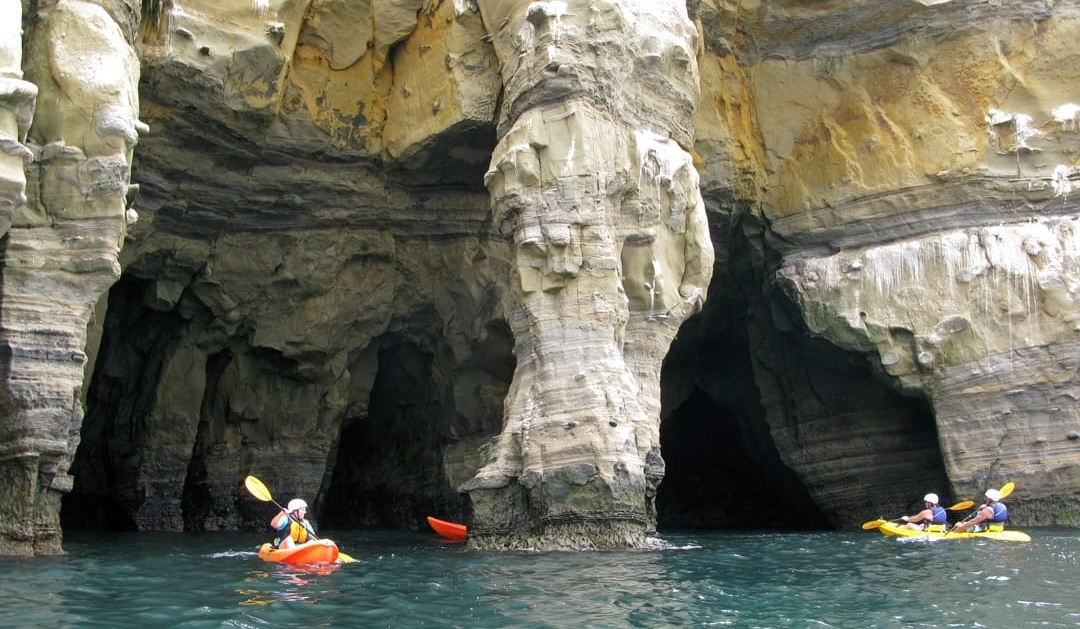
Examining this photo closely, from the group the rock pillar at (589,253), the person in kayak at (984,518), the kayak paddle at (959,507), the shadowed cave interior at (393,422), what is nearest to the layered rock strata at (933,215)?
the kayak paddle at (959,507)

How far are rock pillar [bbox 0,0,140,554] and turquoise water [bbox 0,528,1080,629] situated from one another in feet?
3.15

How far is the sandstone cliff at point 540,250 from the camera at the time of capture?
47.6 ft

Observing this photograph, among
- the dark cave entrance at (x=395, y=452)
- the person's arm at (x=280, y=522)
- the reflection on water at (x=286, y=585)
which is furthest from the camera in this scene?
the dark cave entrance at (x=395, y=452)

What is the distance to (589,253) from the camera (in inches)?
613

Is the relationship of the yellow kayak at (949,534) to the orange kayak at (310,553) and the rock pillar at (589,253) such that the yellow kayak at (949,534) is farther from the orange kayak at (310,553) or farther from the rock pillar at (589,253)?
the orange kayak at (310,553)

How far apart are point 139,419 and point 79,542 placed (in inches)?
173

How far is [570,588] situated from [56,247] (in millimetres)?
6712

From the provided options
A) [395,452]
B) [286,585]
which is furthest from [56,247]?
[395,452]

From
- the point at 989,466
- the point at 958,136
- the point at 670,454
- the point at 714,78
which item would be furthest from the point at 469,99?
the point at 670,454

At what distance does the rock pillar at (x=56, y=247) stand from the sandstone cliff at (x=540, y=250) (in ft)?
0.14

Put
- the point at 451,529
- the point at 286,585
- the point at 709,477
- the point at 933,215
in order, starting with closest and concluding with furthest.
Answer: the point at 286,585, the point at 451,529, the point at 933,215, the point at 709,477

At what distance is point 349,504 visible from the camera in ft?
79.3

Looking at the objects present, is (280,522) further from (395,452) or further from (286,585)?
(395,452)

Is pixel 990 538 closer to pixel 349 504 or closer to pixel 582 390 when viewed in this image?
pixel 582 390
